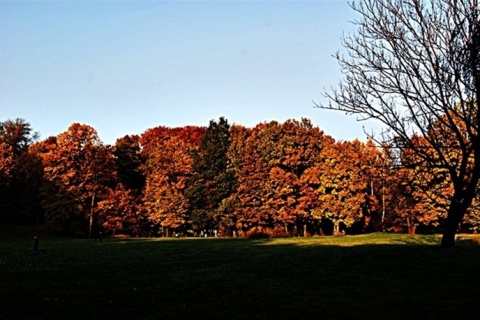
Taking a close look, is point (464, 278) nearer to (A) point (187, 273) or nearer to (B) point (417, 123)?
(B) point (417, 123)

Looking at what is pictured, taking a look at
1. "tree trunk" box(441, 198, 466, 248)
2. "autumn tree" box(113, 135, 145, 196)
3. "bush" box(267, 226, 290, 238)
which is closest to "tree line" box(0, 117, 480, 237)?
"bush" box(267, 226, 290, 238)

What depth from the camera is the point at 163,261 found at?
21.9 meters

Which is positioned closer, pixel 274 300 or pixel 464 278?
pixel 274 300

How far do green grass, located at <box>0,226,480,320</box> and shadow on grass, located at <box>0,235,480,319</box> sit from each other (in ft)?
0.08

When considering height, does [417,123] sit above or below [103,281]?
above

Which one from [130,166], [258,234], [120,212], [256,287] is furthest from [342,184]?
[256,287]

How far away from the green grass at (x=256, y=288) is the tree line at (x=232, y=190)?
31.3 meters

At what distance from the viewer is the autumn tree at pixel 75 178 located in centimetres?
5609

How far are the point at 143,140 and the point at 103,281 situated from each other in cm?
7578

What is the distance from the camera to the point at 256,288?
14555 millimetres

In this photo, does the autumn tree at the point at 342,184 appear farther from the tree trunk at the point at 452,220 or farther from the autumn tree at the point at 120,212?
the tree trunk at the point at 452,220

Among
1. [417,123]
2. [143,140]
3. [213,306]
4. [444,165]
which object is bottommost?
[213,306]

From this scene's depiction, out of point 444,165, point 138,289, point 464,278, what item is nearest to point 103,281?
point 138,289

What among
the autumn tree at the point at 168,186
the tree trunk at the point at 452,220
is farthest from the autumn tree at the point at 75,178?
the tree trunk at the point at 452,220
